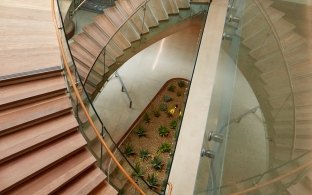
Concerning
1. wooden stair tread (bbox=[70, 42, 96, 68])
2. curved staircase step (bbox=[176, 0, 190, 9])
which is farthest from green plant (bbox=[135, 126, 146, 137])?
curved staircase step (bbox=[176, 0, 190, 9])

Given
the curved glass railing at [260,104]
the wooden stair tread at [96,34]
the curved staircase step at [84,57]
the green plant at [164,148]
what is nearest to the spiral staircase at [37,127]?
the curved staircase step at [84,57]

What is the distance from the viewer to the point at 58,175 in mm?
4055

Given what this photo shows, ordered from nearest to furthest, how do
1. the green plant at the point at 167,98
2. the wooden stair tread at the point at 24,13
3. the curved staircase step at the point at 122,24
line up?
the wooden stair tread at the point at 24,13, the curved staircase step at the point at 122,24, the green plant at the point at 167,98

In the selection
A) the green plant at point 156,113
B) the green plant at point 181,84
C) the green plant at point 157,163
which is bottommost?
the green plant at point 157,163

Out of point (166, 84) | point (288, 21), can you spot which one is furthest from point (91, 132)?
point (166, 84)

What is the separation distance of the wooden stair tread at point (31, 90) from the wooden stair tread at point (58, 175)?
1.11 metres

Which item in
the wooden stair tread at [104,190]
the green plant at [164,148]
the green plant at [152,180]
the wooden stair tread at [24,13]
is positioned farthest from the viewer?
the green plant at [164,148]

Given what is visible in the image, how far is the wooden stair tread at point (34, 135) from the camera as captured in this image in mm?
3822

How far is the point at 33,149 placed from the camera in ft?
13.4

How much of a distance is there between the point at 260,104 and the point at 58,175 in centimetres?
424

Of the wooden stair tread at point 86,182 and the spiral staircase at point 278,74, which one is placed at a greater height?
the spiral staircase at point 278,74

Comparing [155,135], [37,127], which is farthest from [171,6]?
[37,127]

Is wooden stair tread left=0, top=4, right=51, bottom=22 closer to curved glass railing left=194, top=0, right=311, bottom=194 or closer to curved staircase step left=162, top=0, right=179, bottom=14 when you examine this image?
curved staircase step left=162, top=0, right=179, bottom=14

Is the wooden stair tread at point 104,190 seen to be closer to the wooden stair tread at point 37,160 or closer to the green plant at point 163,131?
→ the wooden stair tread at point 37,160
